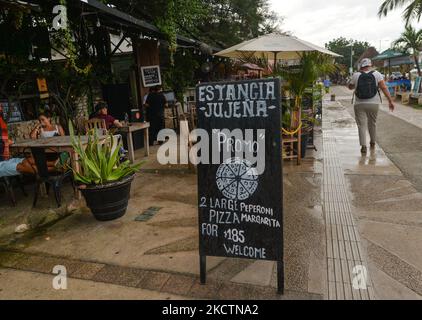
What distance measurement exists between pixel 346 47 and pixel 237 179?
92.1 m

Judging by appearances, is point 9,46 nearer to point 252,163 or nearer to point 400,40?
point 252,163

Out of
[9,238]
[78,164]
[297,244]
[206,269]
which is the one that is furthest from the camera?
[78,164]

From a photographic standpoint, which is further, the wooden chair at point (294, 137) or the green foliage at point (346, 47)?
the green foliage at point (346, 47)

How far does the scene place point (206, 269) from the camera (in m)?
3.18

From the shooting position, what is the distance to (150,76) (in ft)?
32.5

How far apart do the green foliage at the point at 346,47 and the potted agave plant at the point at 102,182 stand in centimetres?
8500

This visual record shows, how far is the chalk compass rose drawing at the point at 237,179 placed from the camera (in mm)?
2734

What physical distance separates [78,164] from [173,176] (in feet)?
6.26

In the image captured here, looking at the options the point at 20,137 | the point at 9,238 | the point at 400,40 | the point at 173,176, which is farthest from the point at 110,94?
the point at 400,40

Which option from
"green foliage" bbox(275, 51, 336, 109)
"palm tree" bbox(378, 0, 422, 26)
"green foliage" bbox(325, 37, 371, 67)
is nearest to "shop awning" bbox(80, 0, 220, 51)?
"green foliage" bbox(275, 51, 336, 109)

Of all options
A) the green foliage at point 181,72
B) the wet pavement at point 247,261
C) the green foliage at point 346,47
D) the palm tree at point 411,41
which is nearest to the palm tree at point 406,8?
the palm tree at point 411,41

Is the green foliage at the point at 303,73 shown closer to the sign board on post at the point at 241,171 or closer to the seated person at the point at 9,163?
the sign board on post at the point at 241,171

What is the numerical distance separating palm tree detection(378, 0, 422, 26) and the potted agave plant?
1833cm

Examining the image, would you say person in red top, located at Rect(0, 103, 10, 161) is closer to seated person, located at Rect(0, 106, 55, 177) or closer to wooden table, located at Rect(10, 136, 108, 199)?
seated person, located at Rect(0, 106, 55, 177)
